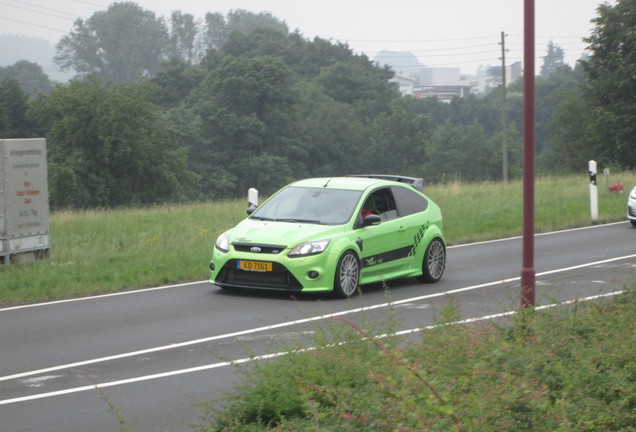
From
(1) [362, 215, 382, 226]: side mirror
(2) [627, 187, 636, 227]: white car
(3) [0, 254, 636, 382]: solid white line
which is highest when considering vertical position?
(1) [362, 215, 382, 226]: side mirror

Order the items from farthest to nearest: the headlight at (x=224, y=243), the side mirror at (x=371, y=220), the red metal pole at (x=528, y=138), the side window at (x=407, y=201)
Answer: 1. the side window at (x=407, y=201)
2. the side mirror at (x=371, y=220)
3. the headlight at (x=224, y=243)
4. the red metal pole at (x=528, y=138)

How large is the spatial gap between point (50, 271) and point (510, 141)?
84.4m

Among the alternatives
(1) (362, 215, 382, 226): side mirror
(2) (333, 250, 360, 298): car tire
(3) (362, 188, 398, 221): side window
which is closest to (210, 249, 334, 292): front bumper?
(2) (333, 250, 360, 298): car tire

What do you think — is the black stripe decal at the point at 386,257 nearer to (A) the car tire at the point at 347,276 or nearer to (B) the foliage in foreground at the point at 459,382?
(A) the car tire at the point at 347,276

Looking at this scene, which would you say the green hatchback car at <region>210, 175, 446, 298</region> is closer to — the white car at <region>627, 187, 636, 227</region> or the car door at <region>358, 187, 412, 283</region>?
the car door at <region>358, 187, 412, 283</region>

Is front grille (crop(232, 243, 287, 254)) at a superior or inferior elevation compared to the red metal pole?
inferior

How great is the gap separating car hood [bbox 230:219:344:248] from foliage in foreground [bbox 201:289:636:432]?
213 inches

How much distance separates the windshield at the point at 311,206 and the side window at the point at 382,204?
0.22 m

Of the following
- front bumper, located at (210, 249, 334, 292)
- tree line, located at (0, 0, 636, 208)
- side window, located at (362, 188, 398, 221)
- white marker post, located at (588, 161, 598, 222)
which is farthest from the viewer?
tree line, located at (0, 0, 636, 208)

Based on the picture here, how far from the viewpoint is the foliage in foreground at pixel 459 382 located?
5.84m

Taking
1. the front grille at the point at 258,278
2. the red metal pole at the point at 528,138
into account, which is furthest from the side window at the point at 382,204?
the red metal pole at the point at 528,138

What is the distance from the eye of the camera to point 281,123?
281 feet

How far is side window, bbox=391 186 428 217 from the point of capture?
15.7m

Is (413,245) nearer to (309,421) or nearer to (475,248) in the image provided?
(475,248)
